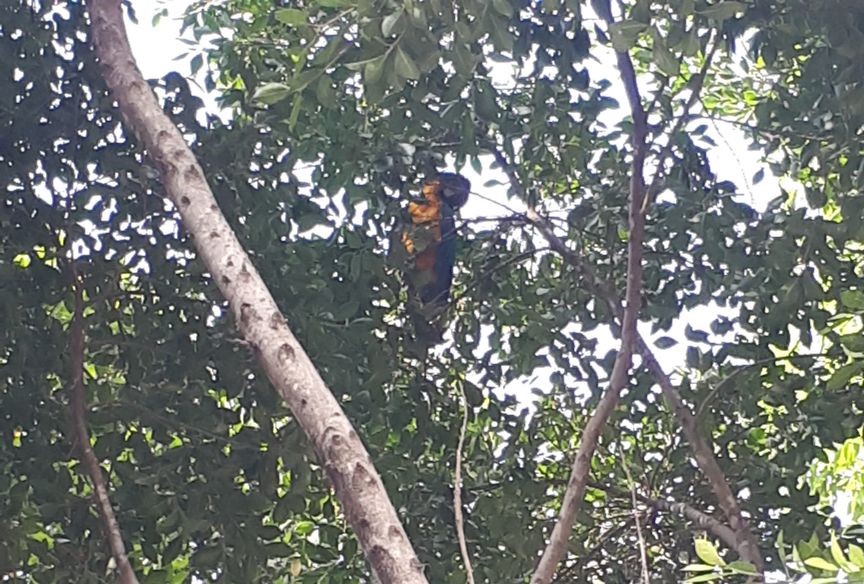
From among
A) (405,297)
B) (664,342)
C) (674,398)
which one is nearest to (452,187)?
(405,297)

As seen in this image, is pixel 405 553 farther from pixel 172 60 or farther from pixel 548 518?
pixel 172 60

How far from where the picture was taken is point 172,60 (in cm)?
303

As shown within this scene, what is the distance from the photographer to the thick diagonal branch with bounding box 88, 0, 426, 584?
1349mm

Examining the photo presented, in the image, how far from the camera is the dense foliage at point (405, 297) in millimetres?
2170

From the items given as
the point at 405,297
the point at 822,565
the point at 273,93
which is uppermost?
the point at 405,297

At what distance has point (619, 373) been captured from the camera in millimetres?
1778

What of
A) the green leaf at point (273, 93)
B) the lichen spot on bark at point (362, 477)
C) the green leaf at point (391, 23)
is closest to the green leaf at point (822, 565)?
the lichen spot on bark at point (362, 477)

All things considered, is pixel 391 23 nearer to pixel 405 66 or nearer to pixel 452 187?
pixel 405 66

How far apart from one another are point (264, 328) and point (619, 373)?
0.54 metres

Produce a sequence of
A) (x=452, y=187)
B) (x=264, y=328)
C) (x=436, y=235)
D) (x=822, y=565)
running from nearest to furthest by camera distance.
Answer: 1. (x=822, y=565)
2. (x=264, y=328)
3. (x=436, y=235)
4. (x=452, y=187)

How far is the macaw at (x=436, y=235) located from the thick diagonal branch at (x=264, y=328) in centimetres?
71

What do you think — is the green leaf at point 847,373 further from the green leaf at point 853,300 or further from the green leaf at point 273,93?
the green leaf at point 273,93

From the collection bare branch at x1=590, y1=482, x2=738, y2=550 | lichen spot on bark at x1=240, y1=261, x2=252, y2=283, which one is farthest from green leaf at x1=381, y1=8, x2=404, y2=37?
bare branch at x1=590, y1=482, x2=738, y2=550

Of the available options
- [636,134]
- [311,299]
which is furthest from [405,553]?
[311,299]
